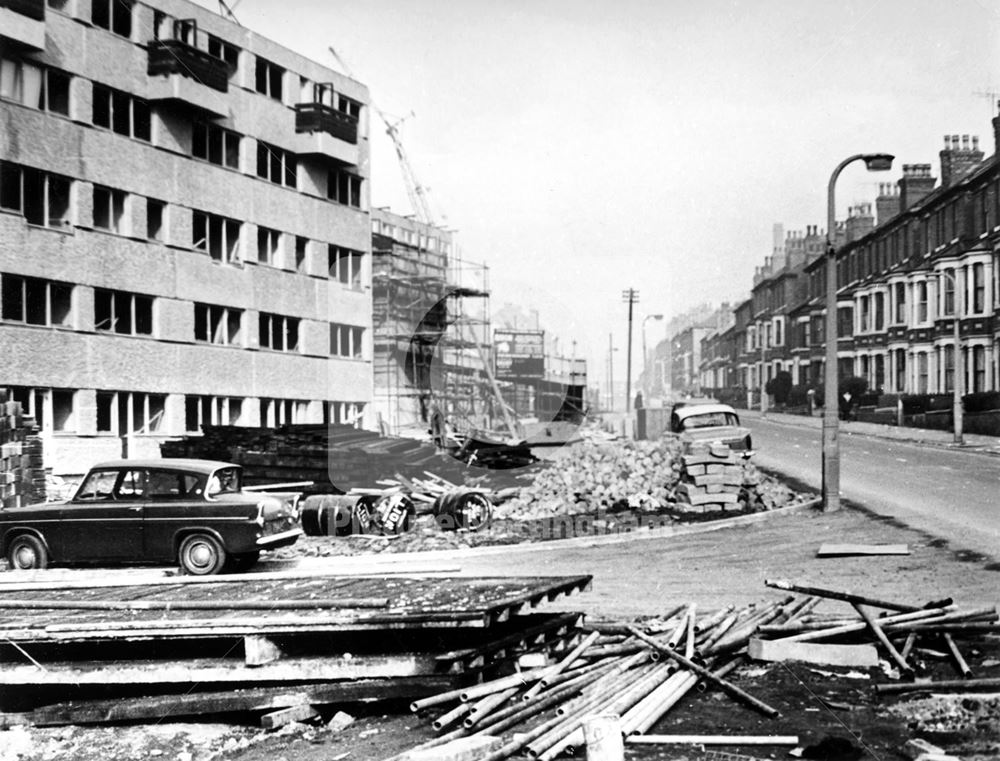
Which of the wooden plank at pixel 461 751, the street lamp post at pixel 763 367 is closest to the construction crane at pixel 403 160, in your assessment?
the wooden plank at pixel 461 751

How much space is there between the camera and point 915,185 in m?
51.6

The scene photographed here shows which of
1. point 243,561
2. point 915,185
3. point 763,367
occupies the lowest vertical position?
point 243,561

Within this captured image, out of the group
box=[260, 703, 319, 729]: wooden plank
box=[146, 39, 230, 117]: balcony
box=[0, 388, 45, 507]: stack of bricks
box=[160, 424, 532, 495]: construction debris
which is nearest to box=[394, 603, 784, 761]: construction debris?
box=[260, 703, 319, 729]: wooden plank

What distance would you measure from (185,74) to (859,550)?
17.2 metres

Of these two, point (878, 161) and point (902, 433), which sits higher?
point (878, 161)

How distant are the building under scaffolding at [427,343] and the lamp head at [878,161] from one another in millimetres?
11976

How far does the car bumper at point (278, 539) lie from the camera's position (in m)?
13.0

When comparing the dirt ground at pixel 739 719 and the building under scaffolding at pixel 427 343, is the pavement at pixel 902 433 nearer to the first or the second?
the building under scaffolding at pixel 427 343

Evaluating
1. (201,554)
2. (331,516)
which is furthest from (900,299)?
(201,554)

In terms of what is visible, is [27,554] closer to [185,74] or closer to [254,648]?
[254,648]

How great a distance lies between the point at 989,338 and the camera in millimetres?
39281

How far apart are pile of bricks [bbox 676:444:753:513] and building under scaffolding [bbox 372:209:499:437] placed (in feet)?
32.1

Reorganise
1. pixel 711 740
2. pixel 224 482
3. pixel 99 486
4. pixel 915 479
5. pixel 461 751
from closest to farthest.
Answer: pixel 461 751 < pixel 711 740 < pixel 99 486 < pixel 224 482 < pixel 915 479

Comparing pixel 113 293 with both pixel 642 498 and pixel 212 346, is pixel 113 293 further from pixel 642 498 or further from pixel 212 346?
pixel 642 498
